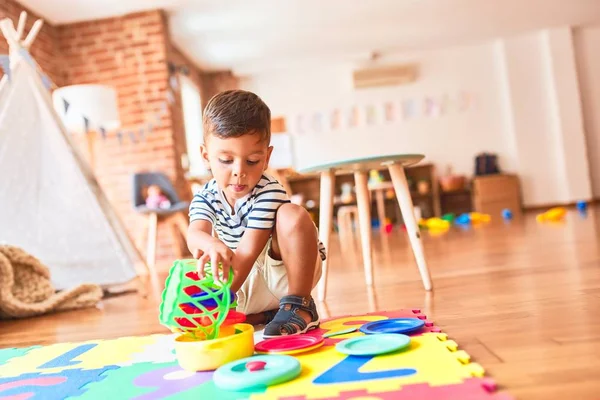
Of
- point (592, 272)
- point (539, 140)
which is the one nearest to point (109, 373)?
point (592, 272)

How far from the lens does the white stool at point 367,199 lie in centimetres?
154

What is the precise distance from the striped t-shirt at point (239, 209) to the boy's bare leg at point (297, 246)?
0.09ft

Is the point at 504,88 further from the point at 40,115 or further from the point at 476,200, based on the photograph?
the point at 40,115

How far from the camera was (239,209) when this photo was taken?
1.17m

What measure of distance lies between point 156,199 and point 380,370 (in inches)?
132

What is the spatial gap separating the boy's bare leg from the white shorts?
0.17 ft

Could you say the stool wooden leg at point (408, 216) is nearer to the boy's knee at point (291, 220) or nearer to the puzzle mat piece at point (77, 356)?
the boy's knee at point (291, 220)

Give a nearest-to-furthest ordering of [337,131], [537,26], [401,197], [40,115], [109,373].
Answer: [109,373] < [401,197] < [40,115] < [537,26] < [337,131]

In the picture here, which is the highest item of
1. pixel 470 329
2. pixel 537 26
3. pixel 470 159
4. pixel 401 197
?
pixel 537 26

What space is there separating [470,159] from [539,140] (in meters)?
0.81

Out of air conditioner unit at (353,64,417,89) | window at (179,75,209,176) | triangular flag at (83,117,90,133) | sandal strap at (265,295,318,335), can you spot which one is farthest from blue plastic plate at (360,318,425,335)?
air conditioner unit at (353,64,417,89)

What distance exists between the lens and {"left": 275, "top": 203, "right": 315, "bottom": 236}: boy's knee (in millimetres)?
1105

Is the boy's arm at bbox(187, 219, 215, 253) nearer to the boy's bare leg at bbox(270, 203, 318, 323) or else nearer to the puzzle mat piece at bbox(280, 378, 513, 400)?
the boy's bare leg at bbox(270, 203, 318, 323)

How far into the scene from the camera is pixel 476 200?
6164 mm
